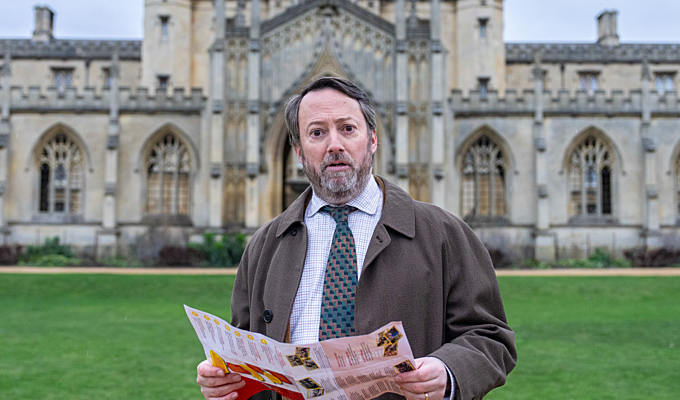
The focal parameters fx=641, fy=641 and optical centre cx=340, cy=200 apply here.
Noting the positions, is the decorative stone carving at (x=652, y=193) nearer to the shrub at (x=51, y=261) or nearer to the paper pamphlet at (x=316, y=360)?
the shrub at (x=51, y=261)

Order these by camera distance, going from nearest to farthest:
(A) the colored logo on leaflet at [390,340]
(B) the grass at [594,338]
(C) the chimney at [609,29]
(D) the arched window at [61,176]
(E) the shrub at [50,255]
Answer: (A) the colored logo on leaflet at [390,340] → (B) the grass at [594,338] → (E) the shrub at [50,255] → (D) the arched window at [61,176] → (C) the chimney at [609,29]

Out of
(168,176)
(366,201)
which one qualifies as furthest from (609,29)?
(366,201)

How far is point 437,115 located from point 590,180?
6.92 metres

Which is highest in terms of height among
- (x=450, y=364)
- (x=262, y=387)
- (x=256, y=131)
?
(x=256, y=131)

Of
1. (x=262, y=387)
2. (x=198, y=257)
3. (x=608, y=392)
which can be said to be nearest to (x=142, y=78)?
(x=198, y=257)

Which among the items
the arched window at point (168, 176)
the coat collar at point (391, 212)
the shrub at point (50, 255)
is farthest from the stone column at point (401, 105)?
the coat collar at point (391, 212)

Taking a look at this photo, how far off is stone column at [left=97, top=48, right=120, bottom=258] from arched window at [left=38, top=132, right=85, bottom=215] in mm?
1574

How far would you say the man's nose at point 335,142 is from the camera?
2336 mm

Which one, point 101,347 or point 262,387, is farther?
point 101,347

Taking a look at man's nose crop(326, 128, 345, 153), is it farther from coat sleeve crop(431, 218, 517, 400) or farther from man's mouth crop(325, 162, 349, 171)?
coat sleeve crop(431, 218, 517, 400)

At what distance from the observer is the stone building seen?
2373cm

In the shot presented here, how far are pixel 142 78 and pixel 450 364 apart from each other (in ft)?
99.8

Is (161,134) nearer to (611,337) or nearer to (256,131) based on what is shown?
(256,131)

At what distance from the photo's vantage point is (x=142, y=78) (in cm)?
3020
